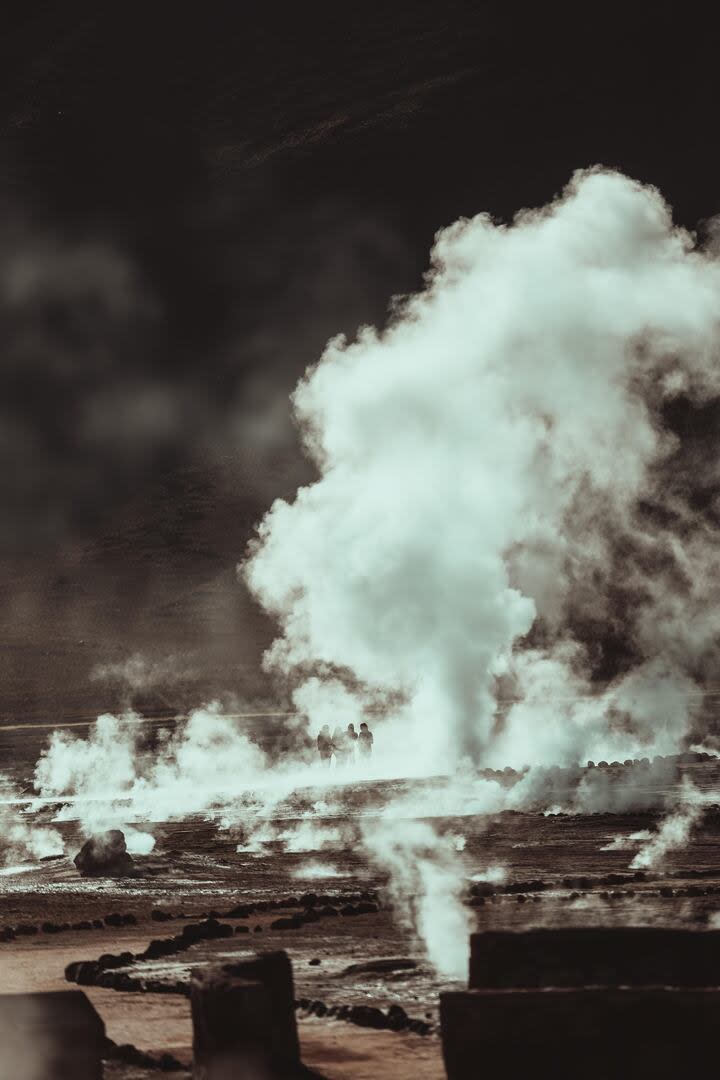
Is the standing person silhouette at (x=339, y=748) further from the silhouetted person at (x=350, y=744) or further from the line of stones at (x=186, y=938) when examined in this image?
the line of stones at (x=186, y=938)

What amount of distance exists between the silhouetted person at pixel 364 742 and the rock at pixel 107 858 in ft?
112

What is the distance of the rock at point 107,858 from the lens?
33.0 meters

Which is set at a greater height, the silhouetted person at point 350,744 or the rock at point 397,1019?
the silhouetted person at point 350,744

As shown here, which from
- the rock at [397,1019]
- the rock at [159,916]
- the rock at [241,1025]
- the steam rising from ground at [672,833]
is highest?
the steam rising from ground at [672,833]

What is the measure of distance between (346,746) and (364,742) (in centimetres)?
111

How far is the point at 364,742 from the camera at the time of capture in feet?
221

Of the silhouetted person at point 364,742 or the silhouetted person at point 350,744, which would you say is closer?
the silhouetted person at point 350,744

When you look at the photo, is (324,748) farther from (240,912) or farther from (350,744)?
Result: (240,912)

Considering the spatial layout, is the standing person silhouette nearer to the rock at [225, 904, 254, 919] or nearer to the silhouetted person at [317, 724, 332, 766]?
the silhouetted person at [317, 724, 332, 766]

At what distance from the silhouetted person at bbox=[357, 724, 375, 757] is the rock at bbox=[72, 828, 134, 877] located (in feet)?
112

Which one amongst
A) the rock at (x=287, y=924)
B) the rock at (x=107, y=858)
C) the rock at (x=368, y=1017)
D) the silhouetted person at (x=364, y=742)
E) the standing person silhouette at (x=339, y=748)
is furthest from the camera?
the silhouetted person at (x=364, y=742)

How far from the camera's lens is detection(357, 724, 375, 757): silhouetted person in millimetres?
67062

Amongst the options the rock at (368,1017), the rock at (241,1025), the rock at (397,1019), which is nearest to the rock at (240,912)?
the rock at (368,1017)

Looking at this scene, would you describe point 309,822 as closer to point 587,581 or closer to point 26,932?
point 26,932
